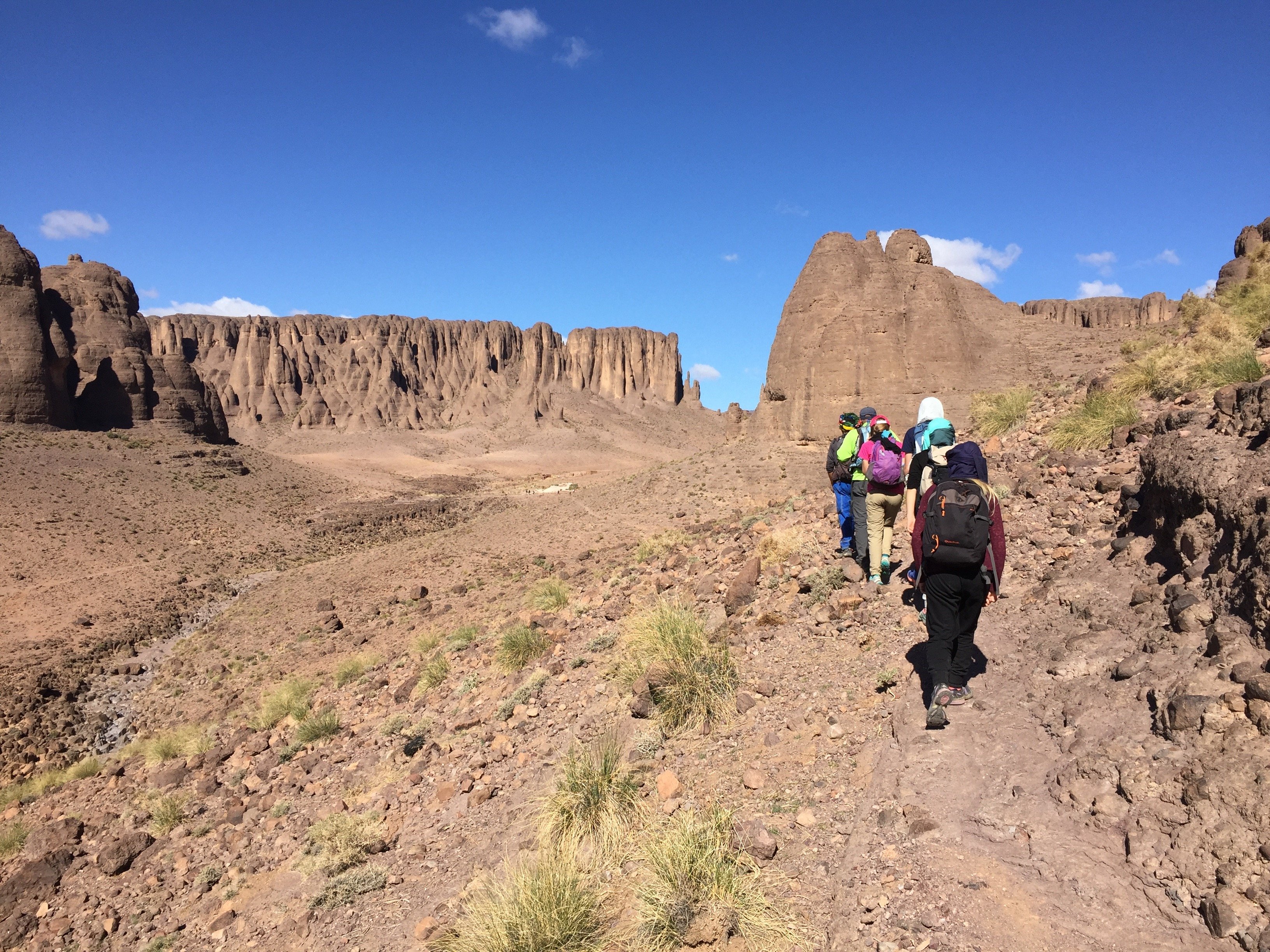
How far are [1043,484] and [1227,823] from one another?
19.9 feet

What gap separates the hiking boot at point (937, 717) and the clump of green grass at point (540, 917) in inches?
95.3

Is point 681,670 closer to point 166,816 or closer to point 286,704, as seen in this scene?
point 166,816

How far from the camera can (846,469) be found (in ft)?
27.0

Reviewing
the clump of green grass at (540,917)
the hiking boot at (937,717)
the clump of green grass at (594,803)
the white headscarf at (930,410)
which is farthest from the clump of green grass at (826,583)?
the clump of green grass at (540,917)

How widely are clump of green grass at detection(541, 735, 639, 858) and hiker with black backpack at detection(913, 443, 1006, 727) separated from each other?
89.5 inches

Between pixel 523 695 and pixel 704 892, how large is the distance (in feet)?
15.6

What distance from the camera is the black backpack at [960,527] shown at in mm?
4512

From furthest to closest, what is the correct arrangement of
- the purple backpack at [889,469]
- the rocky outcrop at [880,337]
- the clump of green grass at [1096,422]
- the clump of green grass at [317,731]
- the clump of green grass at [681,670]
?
the rocky outcrop at [880,337]
the clump of green grass at [317,731]
the clump of green grass at [1096,422]
the purple backpack at [889,469]
the clump of green grass at [681,670]

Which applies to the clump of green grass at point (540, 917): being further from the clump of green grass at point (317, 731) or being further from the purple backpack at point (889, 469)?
the clump of green grass at point (317, 731)

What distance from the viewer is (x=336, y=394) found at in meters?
97.9

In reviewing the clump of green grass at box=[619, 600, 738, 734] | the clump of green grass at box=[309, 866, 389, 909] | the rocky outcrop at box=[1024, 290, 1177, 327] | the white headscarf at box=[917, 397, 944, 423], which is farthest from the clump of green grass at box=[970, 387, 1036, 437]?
the rocky outcrop at box=[1024, 290, 1177, 327]

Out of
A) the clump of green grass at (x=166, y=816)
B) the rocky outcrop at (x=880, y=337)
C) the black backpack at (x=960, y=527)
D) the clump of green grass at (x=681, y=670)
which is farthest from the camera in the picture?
the rocky outcrop at (x=880, y=337)

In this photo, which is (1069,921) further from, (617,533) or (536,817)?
(617,533)

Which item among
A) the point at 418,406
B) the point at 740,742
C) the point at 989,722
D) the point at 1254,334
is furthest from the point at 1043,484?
the point at 418,406
